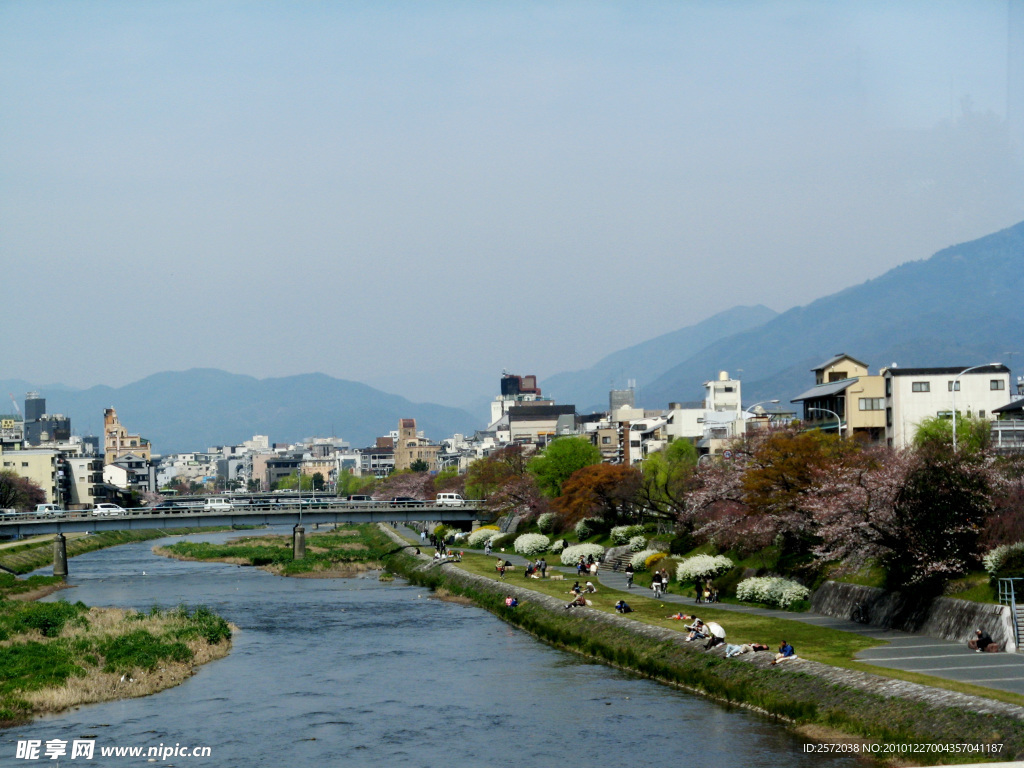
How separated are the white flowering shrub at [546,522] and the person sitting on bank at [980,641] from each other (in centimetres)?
7821

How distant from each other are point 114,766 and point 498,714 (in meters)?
14.7

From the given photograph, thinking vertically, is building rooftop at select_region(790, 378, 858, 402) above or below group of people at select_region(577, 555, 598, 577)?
above

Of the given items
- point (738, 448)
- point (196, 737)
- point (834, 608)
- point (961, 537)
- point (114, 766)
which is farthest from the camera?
point (738, 448)

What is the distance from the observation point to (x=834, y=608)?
5834cm

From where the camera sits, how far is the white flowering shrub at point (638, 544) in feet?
299

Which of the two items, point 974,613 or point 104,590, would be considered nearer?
point 974,613

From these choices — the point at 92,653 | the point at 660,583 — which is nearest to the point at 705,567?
the point at 660,583

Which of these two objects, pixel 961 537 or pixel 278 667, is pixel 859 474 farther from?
pixel 278 667

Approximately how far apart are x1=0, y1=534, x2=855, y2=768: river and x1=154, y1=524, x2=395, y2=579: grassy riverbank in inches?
1792

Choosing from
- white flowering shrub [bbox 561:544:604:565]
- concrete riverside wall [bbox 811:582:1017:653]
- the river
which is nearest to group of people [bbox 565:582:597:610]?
the river

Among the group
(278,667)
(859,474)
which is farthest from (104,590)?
(859,474)

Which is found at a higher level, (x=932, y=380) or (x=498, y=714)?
(x=932, y=380)

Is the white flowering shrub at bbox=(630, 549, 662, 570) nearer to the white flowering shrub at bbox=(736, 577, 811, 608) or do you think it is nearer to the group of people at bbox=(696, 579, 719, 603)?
the group of people at bbox=(696, 579, 719, 603)

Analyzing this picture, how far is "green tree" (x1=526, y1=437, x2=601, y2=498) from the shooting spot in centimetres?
13300
